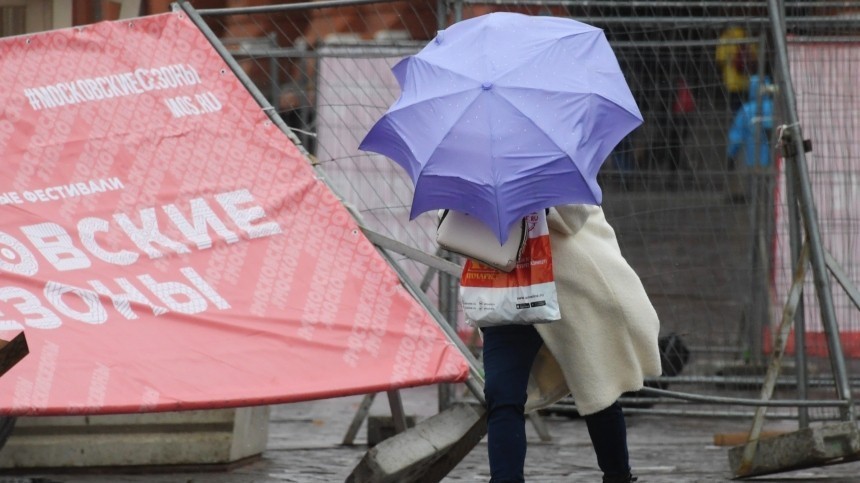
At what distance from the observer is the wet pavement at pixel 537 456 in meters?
A: 6.46

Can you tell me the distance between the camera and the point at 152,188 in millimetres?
5590

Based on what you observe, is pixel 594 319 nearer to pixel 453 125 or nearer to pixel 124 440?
pixel 453 125

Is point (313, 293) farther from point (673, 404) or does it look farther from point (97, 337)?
point (673, 404)

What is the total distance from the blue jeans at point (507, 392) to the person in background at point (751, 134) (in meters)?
3.31

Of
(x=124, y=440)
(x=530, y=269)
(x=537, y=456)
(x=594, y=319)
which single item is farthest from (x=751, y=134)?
(x=124, y=440)

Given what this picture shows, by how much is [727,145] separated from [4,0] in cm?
374

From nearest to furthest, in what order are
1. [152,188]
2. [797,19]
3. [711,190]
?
1. [152,188]
2. [797,19]
3. [711,190]

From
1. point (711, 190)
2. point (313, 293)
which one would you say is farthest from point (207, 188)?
point (711, 190)

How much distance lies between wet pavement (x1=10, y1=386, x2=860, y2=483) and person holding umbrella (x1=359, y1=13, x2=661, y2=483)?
1392 millimetres

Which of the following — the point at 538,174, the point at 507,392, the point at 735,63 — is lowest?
the point at 507,392

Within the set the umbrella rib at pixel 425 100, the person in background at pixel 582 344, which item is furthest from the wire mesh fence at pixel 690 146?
the umbrella rib at pixel 425 100

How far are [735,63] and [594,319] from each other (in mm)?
3495

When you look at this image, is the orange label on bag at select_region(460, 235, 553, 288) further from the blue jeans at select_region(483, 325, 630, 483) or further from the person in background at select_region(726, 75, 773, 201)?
the person in background at select_region(726, 75, 773, 201)

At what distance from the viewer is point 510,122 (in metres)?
4.70
